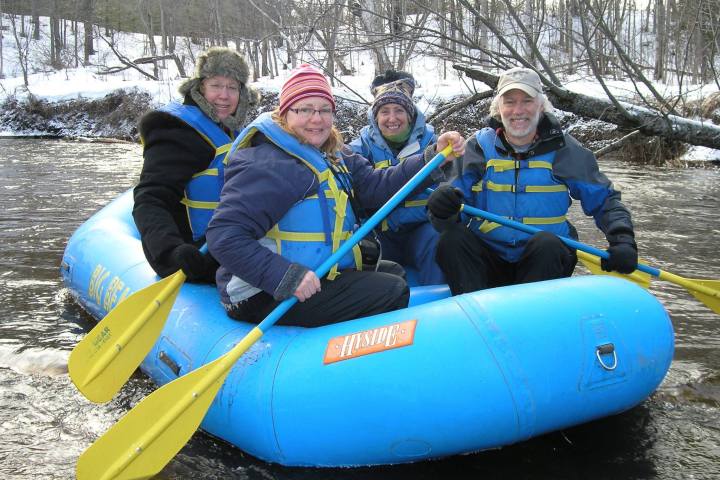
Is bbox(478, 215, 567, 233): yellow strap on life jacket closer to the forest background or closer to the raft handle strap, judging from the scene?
the raft handle strap

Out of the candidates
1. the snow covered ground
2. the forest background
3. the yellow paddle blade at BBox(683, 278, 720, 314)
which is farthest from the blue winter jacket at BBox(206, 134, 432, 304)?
the snow covered ground

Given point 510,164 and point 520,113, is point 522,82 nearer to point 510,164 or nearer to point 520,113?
point 520,113

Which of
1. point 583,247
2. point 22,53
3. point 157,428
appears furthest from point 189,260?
point 22,53

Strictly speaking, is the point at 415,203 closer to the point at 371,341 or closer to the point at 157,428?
the point at 371,341

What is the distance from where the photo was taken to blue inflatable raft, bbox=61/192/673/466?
2.15m

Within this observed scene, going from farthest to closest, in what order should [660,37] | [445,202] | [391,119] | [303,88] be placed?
1. [660,37]
2. [391,119]
3. [445,202]
4. [303,88]

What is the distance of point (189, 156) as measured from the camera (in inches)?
119

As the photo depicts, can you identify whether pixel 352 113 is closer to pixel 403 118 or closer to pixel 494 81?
pixel 494 81

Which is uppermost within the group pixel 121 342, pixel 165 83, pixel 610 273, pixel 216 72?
pixel 165 83

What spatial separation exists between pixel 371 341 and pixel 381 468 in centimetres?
45

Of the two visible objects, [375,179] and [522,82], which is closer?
[522,82]

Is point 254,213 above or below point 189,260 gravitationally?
above

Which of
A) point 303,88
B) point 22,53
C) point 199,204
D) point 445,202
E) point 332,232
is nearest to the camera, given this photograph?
point 303,88

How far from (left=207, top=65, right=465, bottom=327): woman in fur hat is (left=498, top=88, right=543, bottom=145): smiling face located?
80 cm
